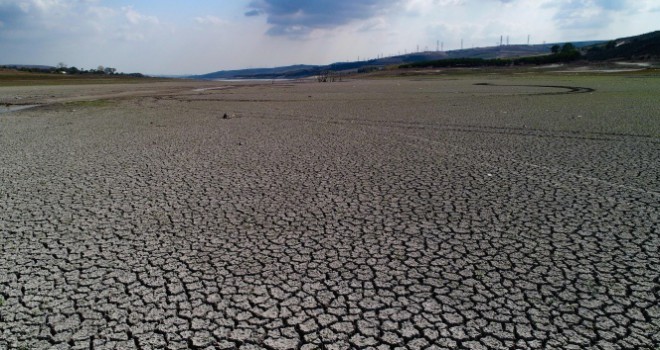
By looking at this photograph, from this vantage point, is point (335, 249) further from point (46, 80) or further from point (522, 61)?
point (522, 61)

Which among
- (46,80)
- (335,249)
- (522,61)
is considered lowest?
(335,249)

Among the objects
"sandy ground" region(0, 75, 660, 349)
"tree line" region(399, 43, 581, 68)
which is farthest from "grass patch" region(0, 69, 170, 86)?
"tree line" region(399, 43, 581, 68)

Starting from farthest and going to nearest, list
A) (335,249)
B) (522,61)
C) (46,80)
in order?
(522,61) < (46,80) < (335,249)

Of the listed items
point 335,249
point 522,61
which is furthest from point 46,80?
point 522,61

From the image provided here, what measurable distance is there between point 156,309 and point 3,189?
5.00 metres

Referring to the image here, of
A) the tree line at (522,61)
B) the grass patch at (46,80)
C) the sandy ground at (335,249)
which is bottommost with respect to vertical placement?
the sandy ground at (335,249)

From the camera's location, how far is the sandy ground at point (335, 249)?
2.74 meters

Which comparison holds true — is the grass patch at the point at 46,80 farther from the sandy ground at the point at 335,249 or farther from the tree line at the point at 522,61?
the tree line at the point at 522,61

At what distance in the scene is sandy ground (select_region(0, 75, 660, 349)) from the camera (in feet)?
8.98

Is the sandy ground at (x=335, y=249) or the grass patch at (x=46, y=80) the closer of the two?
the sandy ground at (x=335, y=249)

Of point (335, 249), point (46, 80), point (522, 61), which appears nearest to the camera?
point (335, 249)

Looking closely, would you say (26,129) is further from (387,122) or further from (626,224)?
(626,224)

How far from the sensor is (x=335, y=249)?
3.93m

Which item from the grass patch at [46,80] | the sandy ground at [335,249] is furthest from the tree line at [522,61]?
the sandy ground at [335,249]
